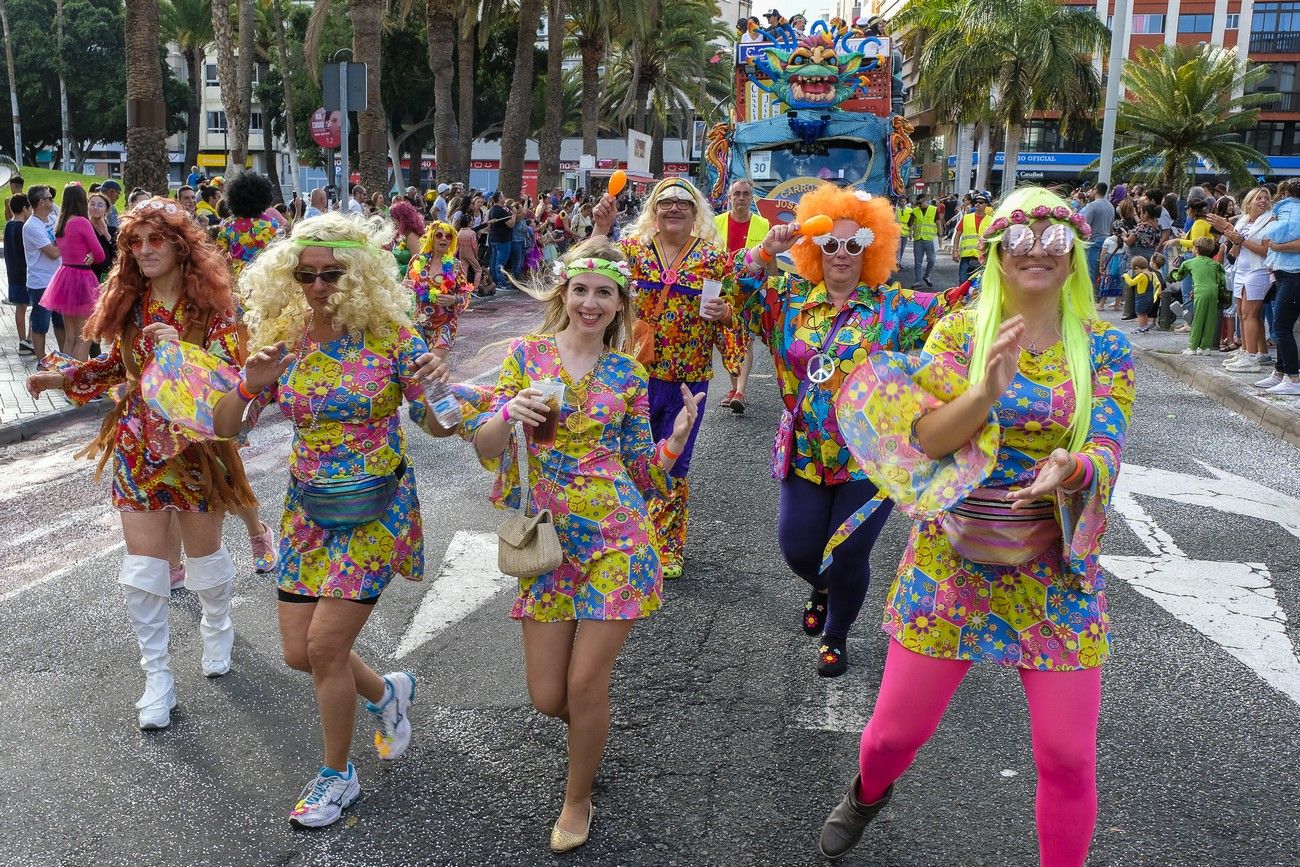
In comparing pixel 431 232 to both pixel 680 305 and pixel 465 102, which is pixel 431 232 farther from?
pixel 465 102

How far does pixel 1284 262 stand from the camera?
1044 centimetres

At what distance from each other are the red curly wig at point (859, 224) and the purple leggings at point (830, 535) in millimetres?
809

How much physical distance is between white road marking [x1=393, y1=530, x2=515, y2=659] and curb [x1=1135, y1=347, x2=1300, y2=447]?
695 centimetres

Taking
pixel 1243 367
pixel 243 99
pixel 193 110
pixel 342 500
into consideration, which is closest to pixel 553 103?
pixel 243 99

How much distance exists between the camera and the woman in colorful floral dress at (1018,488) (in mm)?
2814

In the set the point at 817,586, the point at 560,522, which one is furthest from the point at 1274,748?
the point at 560,522

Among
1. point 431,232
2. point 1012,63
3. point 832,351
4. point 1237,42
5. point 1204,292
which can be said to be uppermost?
point 1237,42

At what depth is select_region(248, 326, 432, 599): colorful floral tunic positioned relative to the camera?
11.5ft

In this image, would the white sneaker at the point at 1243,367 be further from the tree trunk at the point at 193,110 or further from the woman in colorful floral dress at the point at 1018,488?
the tree trunk at the point at 193,110

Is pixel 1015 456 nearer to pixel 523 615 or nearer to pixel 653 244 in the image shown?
pixel 523 615

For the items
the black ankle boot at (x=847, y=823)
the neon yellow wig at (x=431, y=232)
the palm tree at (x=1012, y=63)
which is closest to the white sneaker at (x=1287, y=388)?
the neon yellow wig at (x=431, y=232)

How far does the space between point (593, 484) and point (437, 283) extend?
19.4ft

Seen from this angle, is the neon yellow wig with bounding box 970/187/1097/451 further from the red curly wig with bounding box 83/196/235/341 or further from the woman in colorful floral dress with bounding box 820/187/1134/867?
the red curly wig with bounding box 83/196/235/341

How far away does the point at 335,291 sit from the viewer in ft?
11.7
